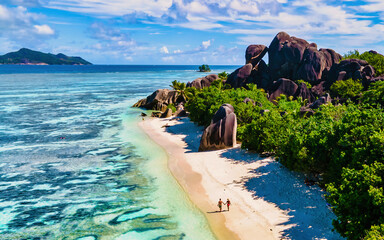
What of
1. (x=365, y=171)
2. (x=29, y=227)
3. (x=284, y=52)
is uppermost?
(x=284, y=52)

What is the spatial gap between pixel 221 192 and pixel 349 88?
132 ft

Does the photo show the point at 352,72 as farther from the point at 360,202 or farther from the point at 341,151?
the point at 360,202

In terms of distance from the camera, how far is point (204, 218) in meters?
20.3

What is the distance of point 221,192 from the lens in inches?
938

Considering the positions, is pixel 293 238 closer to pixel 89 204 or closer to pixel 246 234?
pixel 246 234

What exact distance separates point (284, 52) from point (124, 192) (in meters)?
54.6

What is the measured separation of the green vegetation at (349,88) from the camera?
51.5m

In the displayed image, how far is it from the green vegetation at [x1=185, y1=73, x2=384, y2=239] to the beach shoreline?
12.7 feet

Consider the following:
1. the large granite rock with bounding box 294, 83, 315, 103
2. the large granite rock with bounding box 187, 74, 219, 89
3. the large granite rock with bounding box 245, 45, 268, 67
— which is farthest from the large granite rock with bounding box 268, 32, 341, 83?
the large granite rock with bounding box 187, 74, 219, 89

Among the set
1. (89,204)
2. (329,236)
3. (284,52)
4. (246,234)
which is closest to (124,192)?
(89,204)

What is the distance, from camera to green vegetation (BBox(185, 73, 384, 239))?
1423cm

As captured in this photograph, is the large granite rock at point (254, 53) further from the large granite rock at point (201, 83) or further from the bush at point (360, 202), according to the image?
the bush at point (360, 202)

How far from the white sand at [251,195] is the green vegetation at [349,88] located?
30895mm

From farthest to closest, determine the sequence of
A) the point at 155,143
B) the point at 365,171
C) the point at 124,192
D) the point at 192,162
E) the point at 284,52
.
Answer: the point at 284,52 < the point at 155,143 < the point at 192,162 < the point at 124,192 < the point at 365,171
